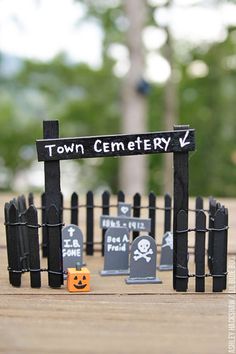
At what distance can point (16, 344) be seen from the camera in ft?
7.00

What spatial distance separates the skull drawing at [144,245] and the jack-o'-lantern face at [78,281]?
0.95 ft

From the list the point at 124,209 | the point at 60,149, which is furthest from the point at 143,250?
the point at 124,209

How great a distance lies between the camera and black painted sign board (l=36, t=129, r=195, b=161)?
274cm

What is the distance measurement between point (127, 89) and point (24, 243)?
513 centimetres

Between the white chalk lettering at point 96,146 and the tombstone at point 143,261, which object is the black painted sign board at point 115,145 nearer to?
the white chalk lettering at point 96,146

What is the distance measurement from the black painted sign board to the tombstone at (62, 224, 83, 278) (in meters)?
0.49

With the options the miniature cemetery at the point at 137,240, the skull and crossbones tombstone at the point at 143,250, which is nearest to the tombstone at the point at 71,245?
the miniature cemetery at the point at 137,240

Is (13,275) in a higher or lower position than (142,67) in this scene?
lower

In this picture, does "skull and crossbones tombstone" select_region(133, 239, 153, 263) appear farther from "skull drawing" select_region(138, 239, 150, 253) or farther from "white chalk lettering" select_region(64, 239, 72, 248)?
"white chalk lettering" select_region(64, 239, 72, 248)

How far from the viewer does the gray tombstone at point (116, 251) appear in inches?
121

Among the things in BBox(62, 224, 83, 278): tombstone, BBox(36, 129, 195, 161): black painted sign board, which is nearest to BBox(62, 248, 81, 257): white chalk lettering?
BBox(62, 224, 83, 278): tombstone

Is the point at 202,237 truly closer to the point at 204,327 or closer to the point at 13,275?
the point at 204,327

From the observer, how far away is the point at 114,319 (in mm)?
2377

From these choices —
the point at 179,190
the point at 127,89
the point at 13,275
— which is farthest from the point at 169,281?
the point at 127,89
